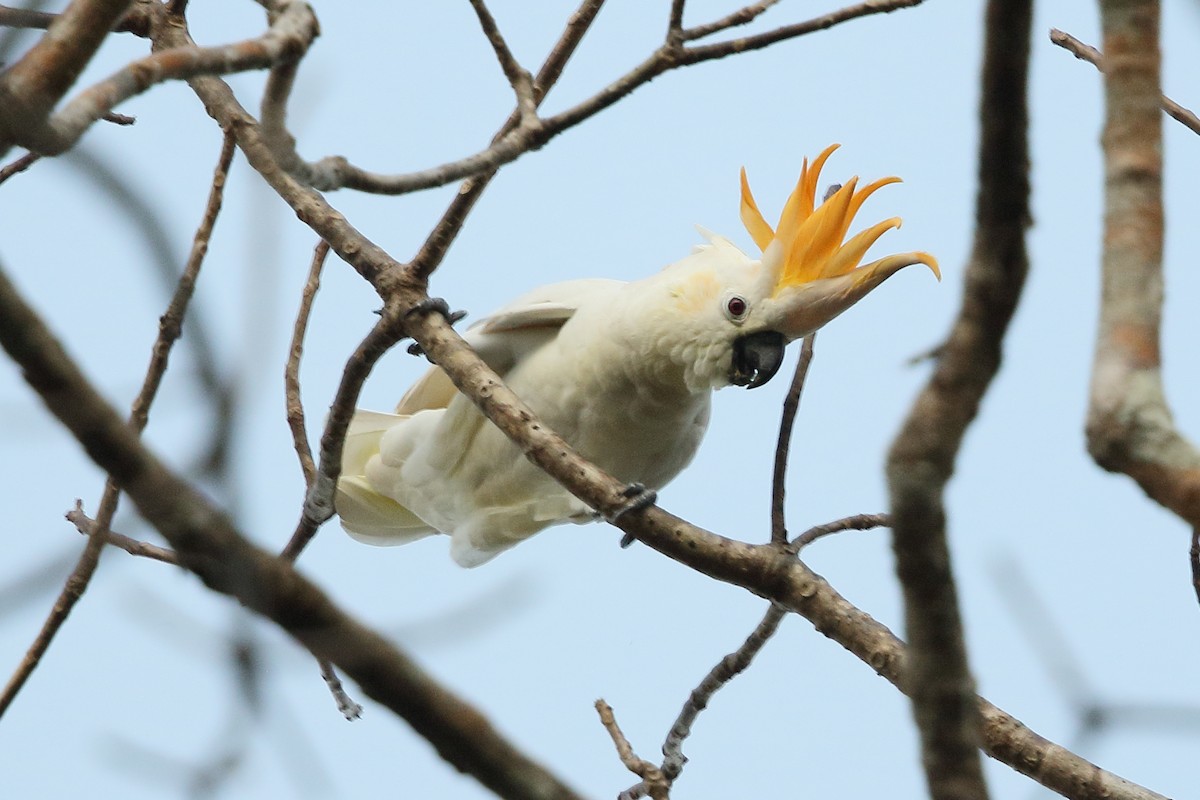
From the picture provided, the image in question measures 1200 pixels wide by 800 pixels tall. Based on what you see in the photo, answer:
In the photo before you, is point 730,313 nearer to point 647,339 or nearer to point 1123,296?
point 647,339

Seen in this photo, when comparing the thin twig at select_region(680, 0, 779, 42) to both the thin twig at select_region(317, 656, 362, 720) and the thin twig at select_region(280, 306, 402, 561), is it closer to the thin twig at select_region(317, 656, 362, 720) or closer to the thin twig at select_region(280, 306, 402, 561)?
the thin twig at select_region(280, 306, 402, 561)

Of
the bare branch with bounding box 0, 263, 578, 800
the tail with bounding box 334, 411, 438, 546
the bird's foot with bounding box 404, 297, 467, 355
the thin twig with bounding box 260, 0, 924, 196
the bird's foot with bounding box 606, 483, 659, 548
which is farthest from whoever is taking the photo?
the tail with bounding box 334, 411, 438, 546

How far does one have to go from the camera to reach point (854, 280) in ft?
11.1

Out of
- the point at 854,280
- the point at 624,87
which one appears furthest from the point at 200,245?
the point at 854,280

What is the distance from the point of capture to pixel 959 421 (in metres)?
1.11

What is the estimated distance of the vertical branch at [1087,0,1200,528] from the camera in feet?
3.61

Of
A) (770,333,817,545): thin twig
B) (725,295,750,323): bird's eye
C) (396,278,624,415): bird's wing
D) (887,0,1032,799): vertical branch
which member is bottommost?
(887,0,1032,799): vertical branch

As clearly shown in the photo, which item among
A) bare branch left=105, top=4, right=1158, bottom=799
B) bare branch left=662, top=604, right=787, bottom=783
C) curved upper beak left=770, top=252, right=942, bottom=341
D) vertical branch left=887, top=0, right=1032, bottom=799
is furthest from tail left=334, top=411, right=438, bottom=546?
vertical branch left=887, top=0, right=1032, bottom=799

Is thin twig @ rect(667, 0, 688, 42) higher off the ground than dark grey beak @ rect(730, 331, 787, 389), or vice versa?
dark grey beak @ rect(730, 331, 787, 389)

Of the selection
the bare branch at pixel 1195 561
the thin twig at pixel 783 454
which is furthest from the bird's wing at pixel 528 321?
the bare branch at pixel 1195 561

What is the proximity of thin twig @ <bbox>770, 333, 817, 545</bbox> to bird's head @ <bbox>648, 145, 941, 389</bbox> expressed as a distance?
58cm

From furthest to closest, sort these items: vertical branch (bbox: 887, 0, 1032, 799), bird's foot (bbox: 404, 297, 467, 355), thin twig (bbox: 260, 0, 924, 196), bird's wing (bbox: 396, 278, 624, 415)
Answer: bird's wing (bbox: 396, 278, 624, 415) → bird's foot (bbox: 404, 297, 467, 355) → thin twig (bbox: 260, 0, 924, 196) → vertical branch (bbox: 887, 0, 1032, 799)

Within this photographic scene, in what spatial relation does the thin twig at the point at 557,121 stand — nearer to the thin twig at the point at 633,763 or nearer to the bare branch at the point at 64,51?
the bare branch at the point at 64,51

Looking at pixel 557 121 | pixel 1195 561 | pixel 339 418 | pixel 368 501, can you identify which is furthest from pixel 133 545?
pixel 1195 561
